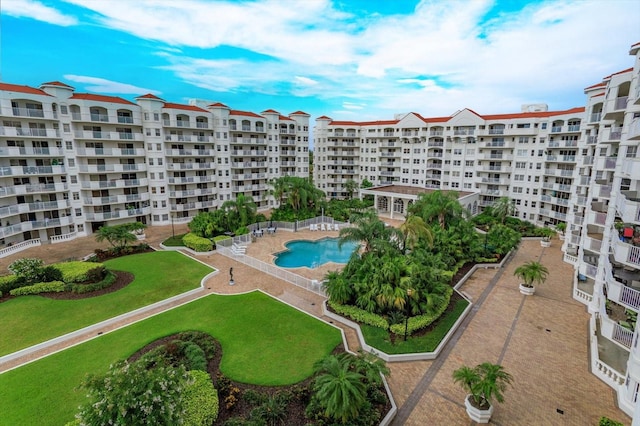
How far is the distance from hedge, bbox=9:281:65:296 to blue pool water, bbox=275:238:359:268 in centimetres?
→ 1723

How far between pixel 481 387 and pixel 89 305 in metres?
24.5

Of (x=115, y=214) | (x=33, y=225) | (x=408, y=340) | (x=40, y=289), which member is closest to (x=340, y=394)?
(x=408, y=340)

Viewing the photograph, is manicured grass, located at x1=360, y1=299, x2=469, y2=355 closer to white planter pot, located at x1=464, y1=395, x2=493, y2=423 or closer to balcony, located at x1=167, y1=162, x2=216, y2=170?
white planter pot, located at x1=464, y1=395, x2=493, y2=423

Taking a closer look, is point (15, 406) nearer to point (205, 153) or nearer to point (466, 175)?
point (205, 153)

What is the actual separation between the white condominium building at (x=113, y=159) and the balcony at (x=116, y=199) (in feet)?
0.37

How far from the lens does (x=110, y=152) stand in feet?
131

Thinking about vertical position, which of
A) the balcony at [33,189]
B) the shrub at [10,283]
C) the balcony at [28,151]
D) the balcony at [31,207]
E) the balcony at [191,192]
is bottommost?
the shrub at [10,283]

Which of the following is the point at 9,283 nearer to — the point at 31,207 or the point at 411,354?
the point at 31,207

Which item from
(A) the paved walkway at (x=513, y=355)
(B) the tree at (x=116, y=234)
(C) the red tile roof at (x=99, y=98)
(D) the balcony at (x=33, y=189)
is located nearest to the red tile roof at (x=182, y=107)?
(C) the red tile roof at (x=99, y=98)

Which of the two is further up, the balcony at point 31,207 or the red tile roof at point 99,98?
the red tile roof at point 99,98

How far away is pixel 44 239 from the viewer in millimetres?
37094

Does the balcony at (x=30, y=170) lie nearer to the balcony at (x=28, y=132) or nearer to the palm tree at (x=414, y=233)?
the balcony at (x=28, y=132)

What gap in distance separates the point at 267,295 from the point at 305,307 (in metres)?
3.41

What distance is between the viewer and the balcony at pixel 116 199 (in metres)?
39.6
